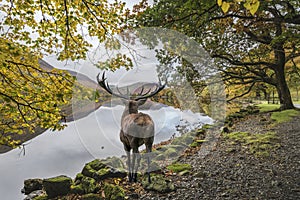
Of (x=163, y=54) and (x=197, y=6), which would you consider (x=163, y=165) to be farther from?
(x=197, y=6)

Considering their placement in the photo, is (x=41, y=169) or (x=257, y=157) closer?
(x=257, y=157)

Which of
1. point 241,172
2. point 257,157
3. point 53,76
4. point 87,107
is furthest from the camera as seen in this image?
point 257,157

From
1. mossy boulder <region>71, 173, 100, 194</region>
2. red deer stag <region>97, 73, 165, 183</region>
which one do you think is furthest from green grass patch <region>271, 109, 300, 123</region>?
mossy boulder <region>71, 173, 100, 194</region>

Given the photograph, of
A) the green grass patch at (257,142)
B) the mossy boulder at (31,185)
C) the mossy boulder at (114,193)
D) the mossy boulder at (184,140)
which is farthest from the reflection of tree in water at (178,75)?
the mossy boulder at (31,185)

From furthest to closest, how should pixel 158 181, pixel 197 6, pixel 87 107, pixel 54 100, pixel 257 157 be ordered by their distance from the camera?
pixel 257 157
pixel 158 181
pixel 87 107
pixel 197 6
pixel 54 100

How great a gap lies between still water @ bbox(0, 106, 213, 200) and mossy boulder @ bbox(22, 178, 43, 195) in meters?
0.18

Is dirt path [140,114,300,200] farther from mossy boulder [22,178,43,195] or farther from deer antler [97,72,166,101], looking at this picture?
mossy boulder [22,178,43,195]

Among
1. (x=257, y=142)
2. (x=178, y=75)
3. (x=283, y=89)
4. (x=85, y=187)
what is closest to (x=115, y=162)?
(x=85, y=187)

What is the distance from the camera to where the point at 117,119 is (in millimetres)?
4719

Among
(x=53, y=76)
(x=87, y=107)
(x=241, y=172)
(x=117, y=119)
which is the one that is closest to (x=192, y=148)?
(x=241, y=172)

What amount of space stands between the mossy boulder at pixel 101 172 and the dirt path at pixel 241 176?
135 cm

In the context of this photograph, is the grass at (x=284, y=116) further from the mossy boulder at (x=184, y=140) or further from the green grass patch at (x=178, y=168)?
the green grass patch at (x=178, y=168)

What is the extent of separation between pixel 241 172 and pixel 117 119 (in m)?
3.13

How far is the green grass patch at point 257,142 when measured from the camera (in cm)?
656
